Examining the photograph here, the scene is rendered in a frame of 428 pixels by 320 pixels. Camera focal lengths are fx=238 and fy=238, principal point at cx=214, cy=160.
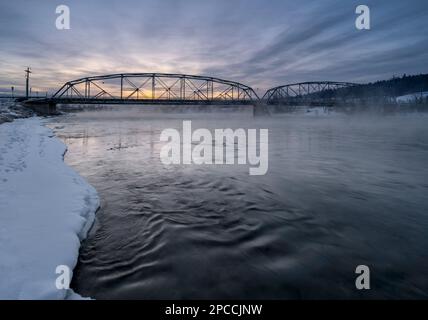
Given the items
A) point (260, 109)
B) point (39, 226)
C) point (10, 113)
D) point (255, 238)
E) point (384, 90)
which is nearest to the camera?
point (39, 226)

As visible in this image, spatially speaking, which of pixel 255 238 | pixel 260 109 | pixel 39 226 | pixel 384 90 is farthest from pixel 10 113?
pixel 384 90

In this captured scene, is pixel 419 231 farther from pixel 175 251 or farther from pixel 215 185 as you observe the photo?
pixel 215 185

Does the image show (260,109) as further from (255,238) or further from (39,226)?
(39,226)

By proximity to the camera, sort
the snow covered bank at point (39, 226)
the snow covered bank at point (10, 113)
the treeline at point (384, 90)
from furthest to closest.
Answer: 1. the treeline at point (384, 90)
2. the snow covered bank at point (10, 113)
3. the snow covered bank at point (39, 226)

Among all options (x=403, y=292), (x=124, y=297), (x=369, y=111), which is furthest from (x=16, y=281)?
(x=369, y=111)

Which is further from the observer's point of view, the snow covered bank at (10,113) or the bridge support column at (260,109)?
the bridge support column at (260,109)

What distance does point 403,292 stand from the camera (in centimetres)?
361

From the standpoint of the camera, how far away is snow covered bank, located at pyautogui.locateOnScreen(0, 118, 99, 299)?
11.3 ft

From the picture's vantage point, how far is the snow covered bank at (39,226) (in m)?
3.46

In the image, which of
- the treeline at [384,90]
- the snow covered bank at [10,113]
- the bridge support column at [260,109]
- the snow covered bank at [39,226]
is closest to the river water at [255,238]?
the snow covered bank at [39,226]

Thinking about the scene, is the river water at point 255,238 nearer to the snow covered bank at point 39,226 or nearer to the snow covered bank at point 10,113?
the snow covered bank at point 39,226

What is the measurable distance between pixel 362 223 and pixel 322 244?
1.76 meters

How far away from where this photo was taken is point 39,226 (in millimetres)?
5086
